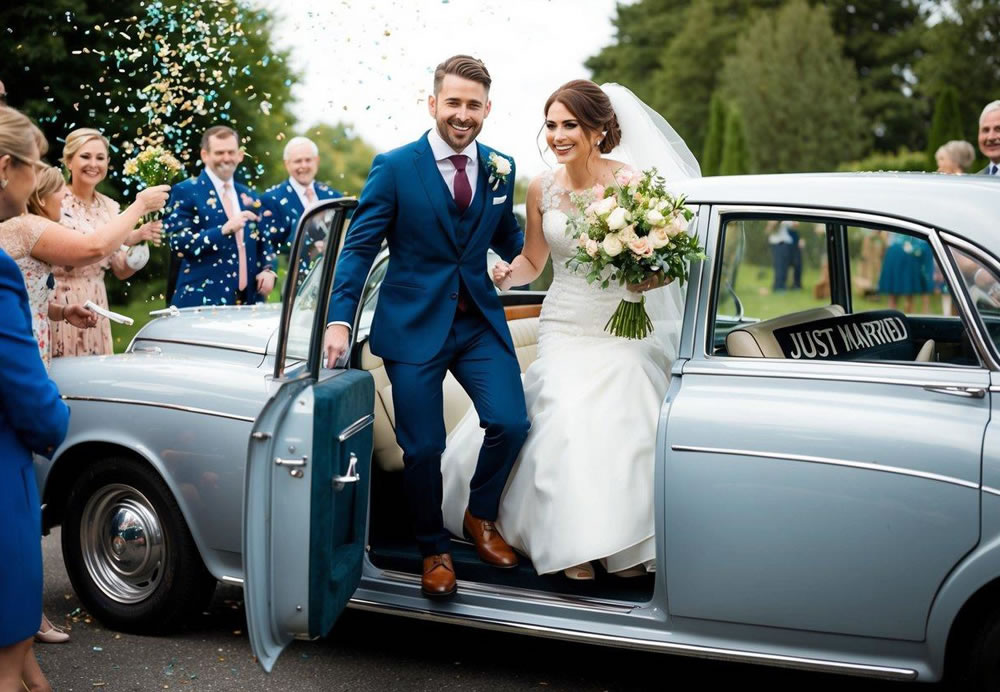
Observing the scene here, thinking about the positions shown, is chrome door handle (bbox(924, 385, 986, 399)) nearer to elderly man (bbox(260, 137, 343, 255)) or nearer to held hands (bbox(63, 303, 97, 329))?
held hands (bbox(63, 303, 97, 329))

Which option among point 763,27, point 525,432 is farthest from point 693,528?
point 763,27

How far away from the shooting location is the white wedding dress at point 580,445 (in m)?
4.02

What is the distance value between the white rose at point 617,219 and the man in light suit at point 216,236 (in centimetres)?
360

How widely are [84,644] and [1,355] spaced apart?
2.17m

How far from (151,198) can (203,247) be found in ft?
6.97

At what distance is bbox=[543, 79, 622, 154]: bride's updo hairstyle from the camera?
460 cm

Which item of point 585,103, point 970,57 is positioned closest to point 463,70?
point 585,103

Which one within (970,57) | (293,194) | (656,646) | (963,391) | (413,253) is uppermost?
(970,57)

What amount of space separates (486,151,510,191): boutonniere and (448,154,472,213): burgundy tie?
10cm

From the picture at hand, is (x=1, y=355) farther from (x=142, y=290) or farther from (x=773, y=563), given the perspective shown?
(x=142, y=290)

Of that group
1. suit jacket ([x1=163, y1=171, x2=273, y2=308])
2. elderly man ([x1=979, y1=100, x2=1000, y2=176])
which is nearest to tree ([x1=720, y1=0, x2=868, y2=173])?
elderly man ([x1=979, y1=100, x2=1000, y2=176])

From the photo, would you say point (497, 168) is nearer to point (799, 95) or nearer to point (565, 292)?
point (565, 292)

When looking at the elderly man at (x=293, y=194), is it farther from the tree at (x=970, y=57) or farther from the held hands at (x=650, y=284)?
the tree at (x=970, y=57)

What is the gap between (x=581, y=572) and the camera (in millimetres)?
4105
